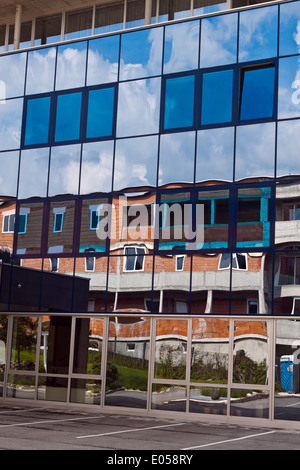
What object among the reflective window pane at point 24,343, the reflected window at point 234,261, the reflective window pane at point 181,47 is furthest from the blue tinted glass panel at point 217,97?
the reflective window pane at point 24,343

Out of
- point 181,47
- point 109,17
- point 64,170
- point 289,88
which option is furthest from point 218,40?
point 64,170

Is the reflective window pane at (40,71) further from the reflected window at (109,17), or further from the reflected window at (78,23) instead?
the reflected window at (109,17)

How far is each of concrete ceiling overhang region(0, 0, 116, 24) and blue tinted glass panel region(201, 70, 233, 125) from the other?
4.55 metres

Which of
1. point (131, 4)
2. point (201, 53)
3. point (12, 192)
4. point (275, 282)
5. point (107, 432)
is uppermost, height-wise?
point (131, 4)

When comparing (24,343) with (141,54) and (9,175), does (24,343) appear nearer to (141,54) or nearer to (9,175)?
(9,175)

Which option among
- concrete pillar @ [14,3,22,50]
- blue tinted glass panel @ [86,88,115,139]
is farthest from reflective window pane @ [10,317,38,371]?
concrete pillar @ [14,3,22,50]

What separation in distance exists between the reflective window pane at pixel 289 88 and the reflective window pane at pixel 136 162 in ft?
11.1

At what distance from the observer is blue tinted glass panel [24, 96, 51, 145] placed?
1925 cm

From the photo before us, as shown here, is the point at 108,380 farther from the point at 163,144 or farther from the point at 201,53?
the point at 201,53

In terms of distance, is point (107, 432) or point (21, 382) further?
point (21, 382)

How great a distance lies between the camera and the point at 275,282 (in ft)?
50.8

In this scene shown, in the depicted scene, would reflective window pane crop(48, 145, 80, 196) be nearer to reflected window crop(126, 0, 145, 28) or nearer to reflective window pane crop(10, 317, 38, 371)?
reflective window pane crop(10, 317, 38, 371)

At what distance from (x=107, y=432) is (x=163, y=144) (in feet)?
24.9
